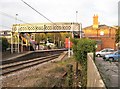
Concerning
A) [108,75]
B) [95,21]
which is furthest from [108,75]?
[95,21]

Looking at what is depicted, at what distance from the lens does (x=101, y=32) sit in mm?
72688

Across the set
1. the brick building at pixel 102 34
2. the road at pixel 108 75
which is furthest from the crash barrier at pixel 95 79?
the brick building at pixel 102 34

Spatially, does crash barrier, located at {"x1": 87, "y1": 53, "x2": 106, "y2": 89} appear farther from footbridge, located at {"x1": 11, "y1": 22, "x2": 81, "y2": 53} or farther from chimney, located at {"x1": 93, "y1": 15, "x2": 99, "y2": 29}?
chimney, located at {"x1": 93, "y1": 15, "x2": 99, "y2": 29}

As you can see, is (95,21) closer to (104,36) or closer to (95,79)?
(104,36)

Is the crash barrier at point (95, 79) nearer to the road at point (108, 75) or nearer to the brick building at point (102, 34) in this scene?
the road at point (108, 75)

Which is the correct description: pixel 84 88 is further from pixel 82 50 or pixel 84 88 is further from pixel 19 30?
pixel 19 30

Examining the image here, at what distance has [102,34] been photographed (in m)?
71.8

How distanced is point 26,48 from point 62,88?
48.0 meters

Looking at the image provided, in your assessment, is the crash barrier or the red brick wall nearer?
the crash barrier

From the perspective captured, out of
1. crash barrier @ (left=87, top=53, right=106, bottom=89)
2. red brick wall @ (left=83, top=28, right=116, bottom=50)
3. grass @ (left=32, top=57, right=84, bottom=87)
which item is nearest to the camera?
crash barrier @ (left=87, top=53, right=106, bottom=89)

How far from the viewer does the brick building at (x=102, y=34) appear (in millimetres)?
68475

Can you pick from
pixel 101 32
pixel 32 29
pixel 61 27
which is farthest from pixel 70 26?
pixel 101 32

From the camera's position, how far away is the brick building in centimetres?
6847

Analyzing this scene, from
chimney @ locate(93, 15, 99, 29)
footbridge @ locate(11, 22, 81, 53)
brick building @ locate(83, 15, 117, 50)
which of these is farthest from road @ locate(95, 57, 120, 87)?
brick building @ locate(83, 15, 117, 50)
